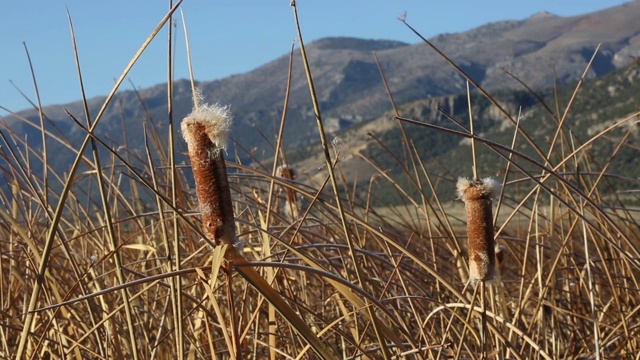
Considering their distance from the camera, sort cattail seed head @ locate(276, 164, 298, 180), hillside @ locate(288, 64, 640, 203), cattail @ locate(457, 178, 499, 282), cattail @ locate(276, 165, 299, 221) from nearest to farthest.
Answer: cattail @ locate(457, 178, 499, 282) → cattail @ locate(276, 165, 299, 221) → cattail seed head @ locate(276, 164, 298, 180) → hillside @ locate(288, 64, 640, 203)

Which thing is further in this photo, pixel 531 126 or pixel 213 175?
pixel 531 126

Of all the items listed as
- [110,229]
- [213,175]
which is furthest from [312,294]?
[213,175]

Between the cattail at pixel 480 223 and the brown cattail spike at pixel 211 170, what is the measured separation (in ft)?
1.61

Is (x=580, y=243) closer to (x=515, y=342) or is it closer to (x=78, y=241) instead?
(x=515, y=342)

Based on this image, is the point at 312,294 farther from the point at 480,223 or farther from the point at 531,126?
the point at 531,126

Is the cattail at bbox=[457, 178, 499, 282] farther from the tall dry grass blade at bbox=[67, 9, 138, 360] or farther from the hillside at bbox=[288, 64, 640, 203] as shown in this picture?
the hillside at bbox=[288, 64, 640, 203]

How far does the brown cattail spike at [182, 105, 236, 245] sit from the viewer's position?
1.20 metres

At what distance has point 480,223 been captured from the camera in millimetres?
1529

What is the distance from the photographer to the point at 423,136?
107188 millimetres

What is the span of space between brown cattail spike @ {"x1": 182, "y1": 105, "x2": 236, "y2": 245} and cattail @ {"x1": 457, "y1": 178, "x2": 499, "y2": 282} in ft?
1.61

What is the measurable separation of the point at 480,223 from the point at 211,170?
563 mm

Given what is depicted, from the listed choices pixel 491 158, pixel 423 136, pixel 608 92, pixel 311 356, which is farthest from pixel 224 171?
pixel 423 136

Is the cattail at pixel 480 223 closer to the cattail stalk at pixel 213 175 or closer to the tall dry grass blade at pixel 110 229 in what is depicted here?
the cattail stalk at pixel 213 175

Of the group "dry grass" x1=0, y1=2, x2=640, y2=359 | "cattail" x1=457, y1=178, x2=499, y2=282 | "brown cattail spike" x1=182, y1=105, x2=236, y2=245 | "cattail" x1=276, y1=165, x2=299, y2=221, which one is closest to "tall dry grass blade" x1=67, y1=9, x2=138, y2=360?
"dry grass" x1=0, y1=2, x2=640, y2=359
